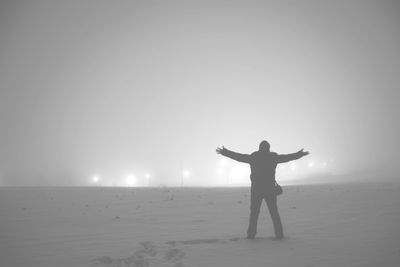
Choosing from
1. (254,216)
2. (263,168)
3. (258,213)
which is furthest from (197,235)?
(263,168)

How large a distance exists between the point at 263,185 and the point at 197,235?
2795 millimetres

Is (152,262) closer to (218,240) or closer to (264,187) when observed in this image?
(218,240)

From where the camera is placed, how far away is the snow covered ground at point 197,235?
26.1 ft

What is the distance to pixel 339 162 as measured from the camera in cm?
11612

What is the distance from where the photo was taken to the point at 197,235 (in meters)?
10.7

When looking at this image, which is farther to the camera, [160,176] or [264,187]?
[160,176]

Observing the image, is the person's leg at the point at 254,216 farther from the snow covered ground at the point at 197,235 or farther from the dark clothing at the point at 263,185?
the snow covered ground at the point at 197,235

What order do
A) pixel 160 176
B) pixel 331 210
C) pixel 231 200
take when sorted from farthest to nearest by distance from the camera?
1. pixel 160 176
2. pixel 231 200
3. pixel 331 210

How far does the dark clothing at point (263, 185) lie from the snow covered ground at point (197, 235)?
53cm

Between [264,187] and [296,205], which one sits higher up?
[264,187]

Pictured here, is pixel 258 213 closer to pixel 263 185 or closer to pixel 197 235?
pixel 263 185

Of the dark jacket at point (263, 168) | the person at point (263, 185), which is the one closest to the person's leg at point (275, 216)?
the person at point (263, 185)

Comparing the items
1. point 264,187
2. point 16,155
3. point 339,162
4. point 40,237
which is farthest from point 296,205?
point 16,155

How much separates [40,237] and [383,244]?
10.2 m
